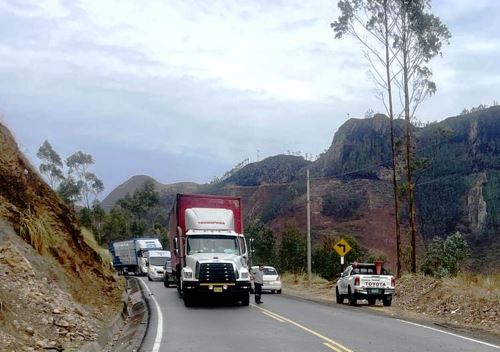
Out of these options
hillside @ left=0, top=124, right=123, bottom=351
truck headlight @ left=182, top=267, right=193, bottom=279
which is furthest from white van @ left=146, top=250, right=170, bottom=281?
truck headlight @ left=182, top=267, right=193, bottom=279

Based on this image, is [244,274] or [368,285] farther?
[368,285]

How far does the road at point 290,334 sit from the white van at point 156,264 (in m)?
29.8

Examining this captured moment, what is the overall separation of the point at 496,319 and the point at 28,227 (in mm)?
13834

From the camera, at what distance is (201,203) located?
24.5m

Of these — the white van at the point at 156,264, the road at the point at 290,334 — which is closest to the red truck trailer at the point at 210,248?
the road at the point at 290,334

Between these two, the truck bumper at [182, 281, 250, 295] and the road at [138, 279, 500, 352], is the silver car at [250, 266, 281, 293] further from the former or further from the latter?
the road at [138, 279, 500, 352]

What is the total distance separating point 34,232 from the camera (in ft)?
53.1

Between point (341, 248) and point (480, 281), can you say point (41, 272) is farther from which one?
point (341, 248)

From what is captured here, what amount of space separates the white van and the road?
29751 mm

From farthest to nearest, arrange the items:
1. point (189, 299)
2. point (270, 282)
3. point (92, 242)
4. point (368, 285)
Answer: point (270, 282)
point (92, 242)
point (368, 285)
point (189, 299)

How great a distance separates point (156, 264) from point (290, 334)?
123 ft

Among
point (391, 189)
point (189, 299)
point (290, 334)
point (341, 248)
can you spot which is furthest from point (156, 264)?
point (391, 189)

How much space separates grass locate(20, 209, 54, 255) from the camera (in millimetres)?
15984

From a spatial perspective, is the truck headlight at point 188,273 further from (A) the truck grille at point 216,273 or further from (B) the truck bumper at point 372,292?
(B) the truck bumper at point 372,292
